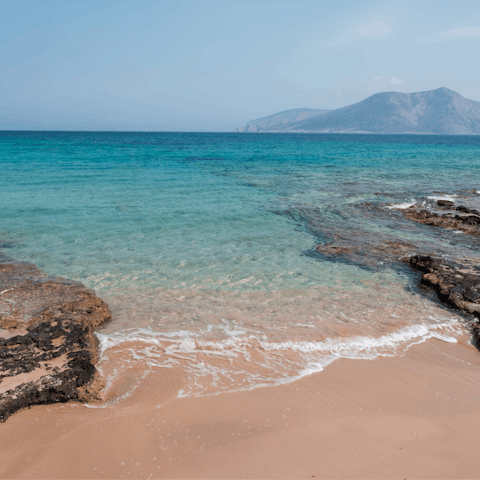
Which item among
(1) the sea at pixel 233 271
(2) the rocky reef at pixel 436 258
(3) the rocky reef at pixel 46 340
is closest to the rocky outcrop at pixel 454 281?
(2) the rocky reef at pixel 436 258

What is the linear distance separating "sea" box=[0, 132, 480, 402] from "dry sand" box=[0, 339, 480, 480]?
14.4 inches

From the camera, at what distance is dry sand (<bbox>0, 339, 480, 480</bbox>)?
376 centimetres

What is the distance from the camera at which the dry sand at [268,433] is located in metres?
3.76

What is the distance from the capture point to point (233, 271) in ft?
29.8

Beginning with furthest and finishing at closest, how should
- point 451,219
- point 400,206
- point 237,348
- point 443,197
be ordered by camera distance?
point 443,197 → point 400,206 → point 451,219 → point 237,348

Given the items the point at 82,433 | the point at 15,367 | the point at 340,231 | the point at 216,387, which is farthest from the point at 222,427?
the point at 340,231

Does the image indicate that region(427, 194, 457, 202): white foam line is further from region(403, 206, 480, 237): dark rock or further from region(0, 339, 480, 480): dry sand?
region(0, 339, 480, 480): dry sand

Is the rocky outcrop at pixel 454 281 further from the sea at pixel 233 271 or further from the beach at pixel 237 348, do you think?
the sea at pixel 233 271

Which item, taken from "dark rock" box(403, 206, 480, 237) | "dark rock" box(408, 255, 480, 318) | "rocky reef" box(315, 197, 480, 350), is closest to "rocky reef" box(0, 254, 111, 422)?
"rocky reef" box(315, 197, 480, 350)

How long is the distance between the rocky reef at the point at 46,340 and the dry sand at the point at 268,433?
25 cm

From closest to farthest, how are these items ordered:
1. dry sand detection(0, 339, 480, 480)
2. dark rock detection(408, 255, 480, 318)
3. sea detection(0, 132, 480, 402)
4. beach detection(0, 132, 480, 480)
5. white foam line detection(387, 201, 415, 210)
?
dry sand detection(0, 339, 480, 480), beach detection(0, 132, 480, 480), sea detection(0, 132, 480, 402), dark rock detection(408, 255, 480, 318), white foam line detection(387, 201, 415, 210)

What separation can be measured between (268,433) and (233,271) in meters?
5.11

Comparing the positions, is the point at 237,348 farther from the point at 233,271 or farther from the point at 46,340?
the point at 233,271

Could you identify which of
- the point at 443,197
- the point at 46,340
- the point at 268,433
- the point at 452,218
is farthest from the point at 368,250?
the point at 443,197
